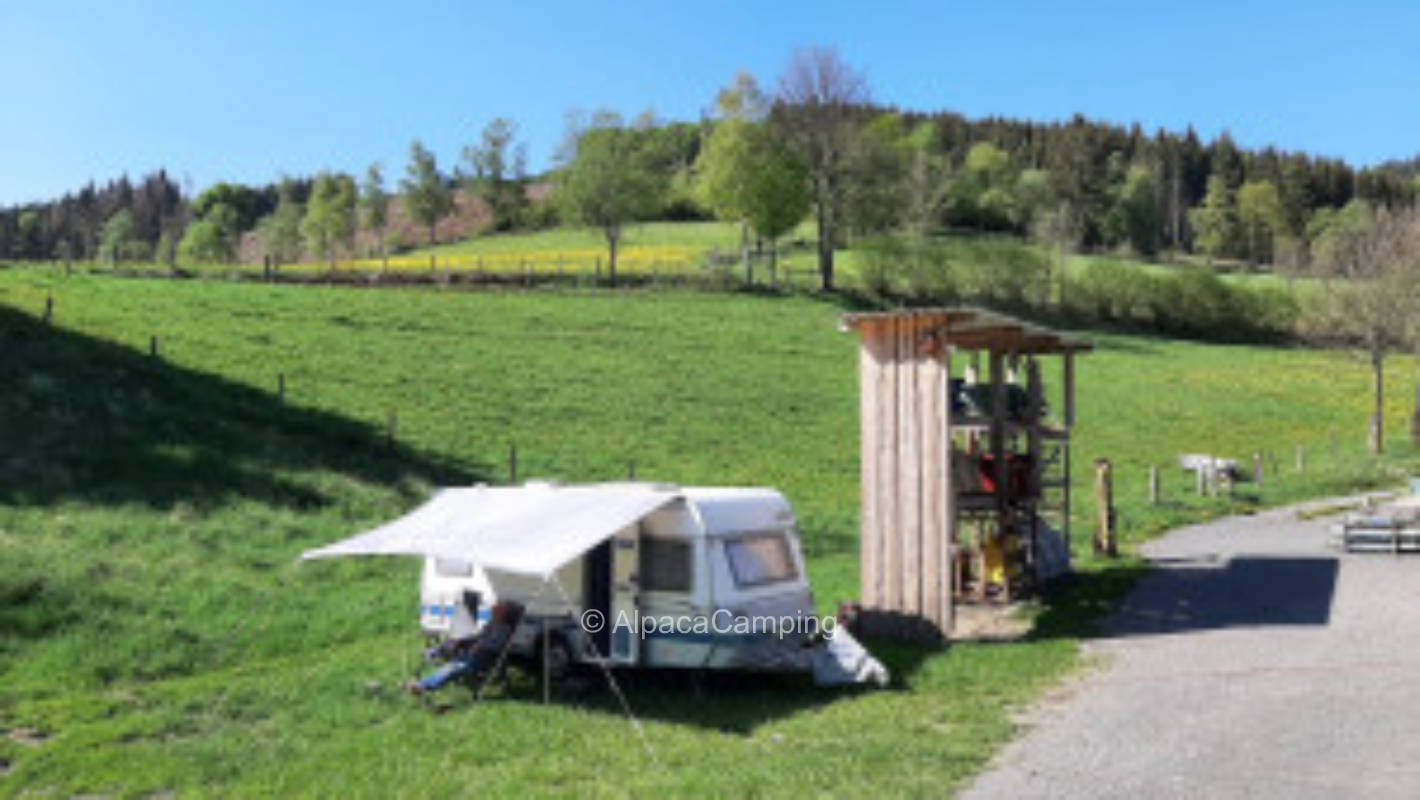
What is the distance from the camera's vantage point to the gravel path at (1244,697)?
8.55 meters

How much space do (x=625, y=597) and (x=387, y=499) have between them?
34.3 ft

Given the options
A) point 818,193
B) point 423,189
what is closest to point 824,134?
point 818,193

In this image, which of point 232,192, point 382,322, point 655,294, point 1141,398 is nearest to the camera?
point 382,322

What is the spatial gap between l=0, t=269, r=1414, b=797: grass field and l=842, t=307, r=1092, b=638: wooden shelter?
41.4 inches

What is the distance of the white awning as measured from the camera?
1099 centimetres

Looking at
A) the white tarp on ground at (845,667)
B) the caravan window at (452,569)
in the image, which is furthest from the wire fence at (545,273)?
the white tarp on ground at (845,667)

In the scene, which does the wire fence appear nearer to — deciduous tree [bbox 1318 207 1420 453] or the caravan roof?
deciduous tree [bbox 1318 207 1420 453]

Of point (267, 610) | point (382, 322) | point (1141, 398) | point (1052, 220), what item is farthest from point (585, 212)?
point (267, 610)

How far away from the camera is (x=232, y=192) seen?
14688 centimetres

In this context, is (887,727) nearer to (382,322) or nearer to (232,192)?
(382,322)

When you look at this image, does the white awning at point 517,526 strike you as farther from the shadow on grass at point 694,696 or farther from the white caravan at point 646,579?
the shadow on grass at point 694,696

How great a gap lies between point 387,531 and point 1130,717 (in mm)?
7698

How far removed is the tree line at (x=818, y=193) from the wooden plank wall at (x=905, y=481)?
140ft

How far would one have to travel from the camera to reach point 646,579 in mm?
12070
